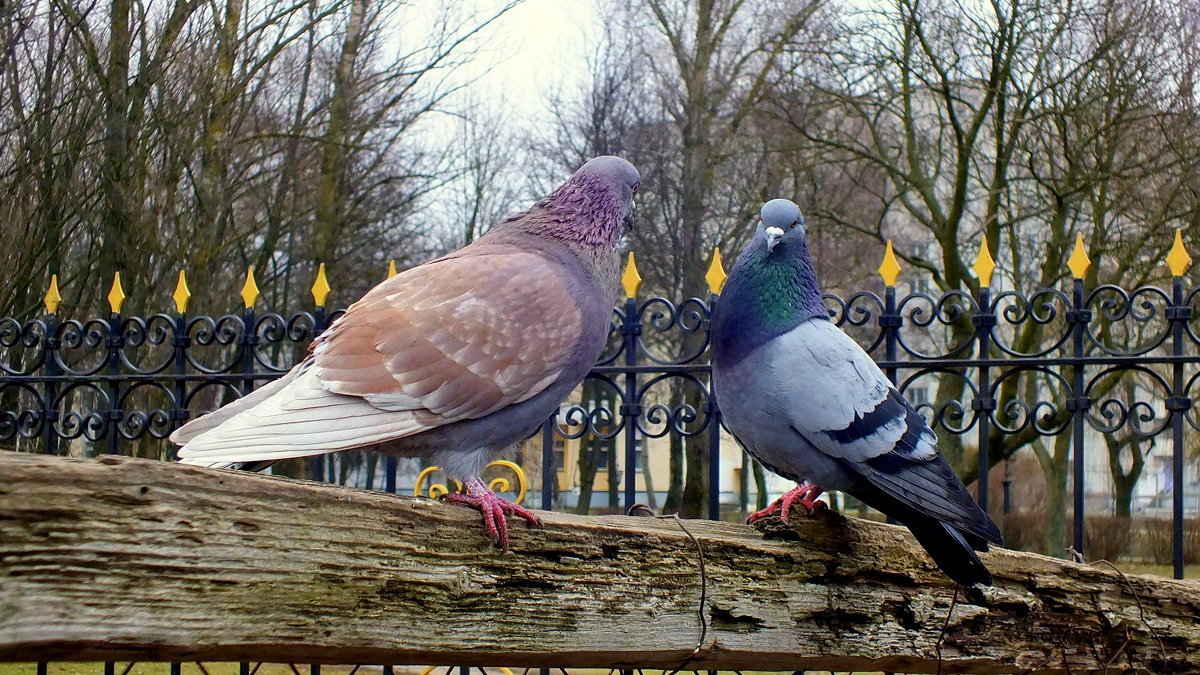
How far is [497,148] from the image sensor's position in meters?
16.1

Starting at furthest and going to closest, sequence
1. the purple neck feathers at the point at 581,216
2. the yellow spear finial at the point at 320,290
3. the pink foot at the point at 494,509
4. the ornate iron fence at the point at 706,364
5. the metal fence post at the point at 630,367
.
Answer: the yellow spear finial at the point at 320,290, the metal fence post at the point at 630,367, the ornate iron fence at the point at 706,364, the purple neck feathers at the point at 581,216, the pink foot at the point at 494,509

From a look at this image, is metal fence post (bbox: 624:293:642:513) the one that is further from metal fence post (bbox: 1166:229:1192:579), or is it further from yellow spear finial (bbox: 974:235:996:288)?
metal fence post (bbox: 1166:229:1192:579)

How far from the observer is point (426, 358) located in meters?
2.32

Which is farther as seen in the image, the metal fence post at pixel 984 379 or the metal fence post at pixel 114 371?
the metal fence post at pixel 114 371

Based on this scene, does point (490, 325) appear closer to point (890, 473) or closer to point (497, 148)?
point (890, 473)

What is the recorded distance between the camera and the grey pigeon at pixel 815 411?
238 centimetres

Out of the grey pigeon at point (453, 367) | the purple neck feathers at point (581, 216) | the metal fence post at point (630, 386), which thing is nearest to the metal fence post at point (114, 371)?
the metal fence post at point (630, 386)

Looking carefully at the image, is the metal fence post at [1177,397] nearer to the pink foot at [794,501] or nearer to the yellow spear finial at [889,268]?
the yellow spear finial at [889,268]

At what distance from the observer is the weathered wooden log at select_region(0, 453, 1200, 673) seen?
141cm

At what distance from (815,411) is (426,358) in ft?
3.11

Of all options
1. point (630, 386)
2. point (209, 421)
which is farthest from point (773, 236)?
point (630, 386)

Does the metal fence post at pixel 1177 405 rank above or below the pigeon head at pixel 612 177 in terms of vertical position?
below

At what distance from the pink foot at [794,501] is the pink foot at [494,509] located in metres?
0.66

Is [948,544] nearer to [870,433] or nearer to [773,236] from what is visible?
[870,433]
